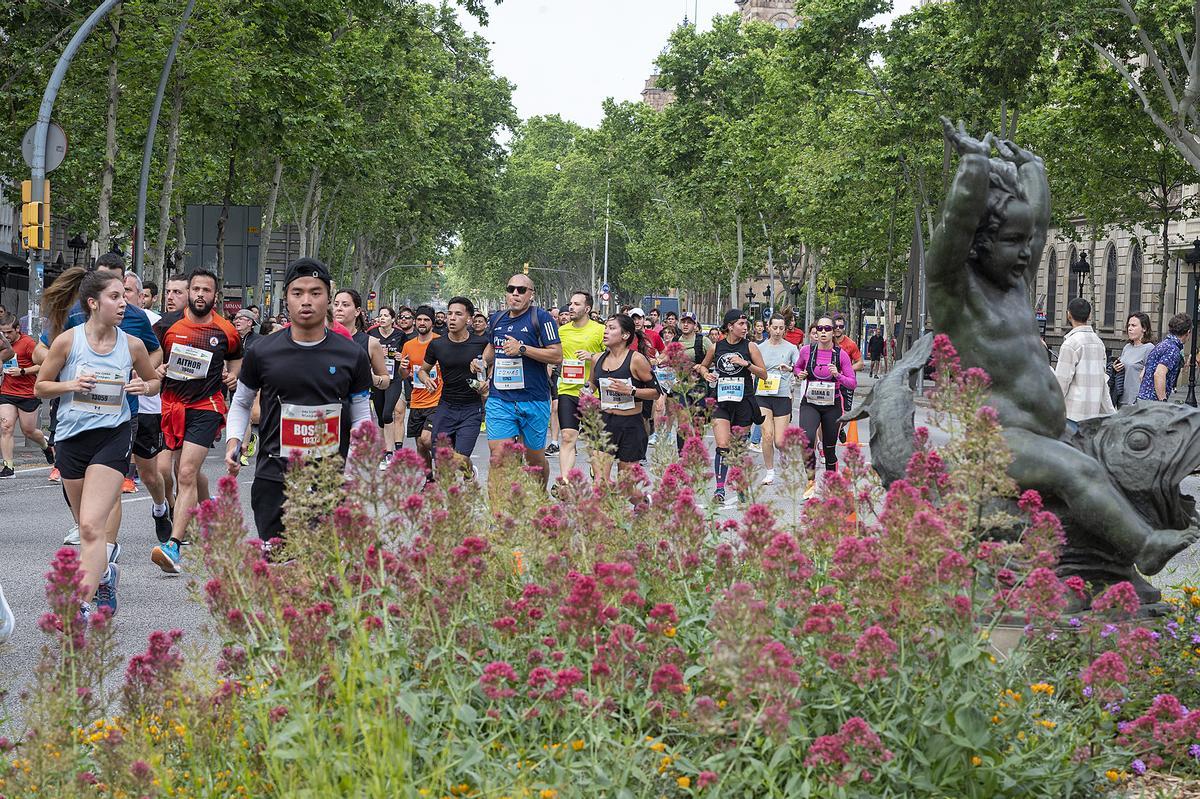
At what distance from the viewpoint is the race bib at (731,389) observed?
1588 cm

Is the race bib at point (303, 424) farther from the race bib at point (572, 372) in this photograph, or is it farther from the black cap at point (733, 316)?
the black cap at point (733, 316)

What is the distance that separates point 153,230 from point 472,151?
24446 millimetres

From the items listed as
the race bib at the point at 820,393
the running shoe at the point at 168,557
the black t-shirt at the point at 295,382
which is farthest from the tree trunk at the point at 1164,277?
the black t-shirt at the point at 295,382

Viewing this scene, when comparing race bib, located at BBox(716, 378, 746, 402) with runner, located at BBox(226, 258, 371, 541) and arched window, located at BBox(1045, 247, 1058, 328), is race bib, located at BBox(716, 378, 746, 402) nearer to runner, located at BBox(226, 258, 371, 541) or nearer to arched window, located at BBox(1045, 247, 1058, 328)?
runner, located at BBox(226, 258, 371, 541)

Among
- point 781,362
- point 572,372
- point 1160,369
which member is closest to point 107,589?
point 572,372

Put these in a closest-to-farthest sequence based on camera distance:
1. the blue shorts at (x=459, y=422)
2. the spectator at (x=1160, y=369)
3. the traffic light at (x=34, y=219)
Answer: the blue shorts at (x=459, y=422) < the spectator at (x=1160, y=369) < the traffic light at (x=34, y=219)

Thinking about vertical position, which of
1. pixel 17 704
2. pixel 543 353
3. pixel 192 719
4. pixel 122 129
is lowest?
pixel 17 704

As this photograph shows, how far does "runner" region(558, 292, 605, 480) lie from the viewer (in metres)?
14.1

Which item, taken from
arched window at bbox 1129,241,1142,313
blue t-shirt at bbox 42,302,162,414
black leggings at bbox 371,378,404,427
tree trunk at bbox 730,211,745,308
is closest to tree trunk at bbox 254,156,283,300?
black leggings at bbox 371,378,404,427

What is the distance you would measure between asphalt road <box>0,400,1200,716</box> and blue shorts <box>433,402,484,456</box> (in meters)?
1.83

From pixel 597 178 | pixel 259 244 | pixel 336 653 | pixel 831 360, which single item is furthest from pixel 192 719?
pixel 597 178

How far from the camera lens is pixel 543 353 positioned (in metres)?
12.2

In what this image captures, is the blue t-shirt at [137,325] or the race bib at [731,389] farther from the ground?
the blue t-shirt at [137,325]

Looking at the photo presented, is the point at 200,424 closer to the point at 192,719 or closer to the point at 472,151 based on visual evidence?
the point at 192,719
